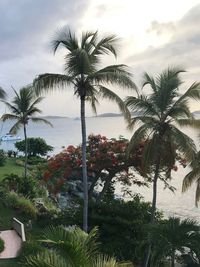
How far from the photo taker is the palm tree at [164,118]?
17.2 m

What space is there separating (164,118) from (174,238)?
6188mm

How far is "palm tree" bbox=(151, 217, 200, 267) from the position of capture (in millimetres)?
12273

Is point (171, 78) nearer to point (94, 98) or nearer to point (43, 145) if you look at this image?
point (94, 98)

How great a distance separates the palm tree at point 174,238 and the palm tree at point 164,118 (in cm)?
456

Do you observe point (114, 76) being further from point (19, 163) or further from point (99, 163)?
point (19, 163)

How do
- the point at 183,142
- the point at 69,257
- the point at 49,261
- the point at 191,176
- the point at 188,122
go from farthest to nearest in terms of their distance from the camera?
the point at 191,176, the point at 188,122, the point at 183,142, the point at 69,257, the point at 49,261

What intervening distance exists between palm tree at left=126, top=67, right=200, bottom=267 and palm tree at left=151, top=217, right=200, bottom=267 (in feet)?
15.0

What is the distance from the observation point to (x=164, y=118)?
1738 cm

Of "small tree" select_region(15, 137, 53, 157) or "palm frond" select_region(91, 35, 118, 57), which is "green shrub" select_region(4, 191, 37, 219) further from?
"small tree" select_region(15, 137, 53, 157)

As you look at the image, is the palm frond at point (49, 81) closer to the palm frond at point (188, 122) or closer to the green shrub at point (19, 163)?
the palm frond at point (188, 122)

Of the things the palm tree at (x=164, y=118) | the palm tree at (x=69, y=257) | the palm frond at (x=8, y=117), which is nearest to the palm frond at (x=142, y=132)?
the palm tree at (x=164, y=118)

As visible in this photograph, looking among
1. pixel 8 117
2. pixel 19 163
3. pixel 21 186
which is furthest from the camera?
pixel 19 163

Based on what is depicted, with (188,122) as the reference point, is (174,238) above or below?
below

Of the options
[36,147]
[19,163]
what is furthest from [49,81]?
[36,147]
